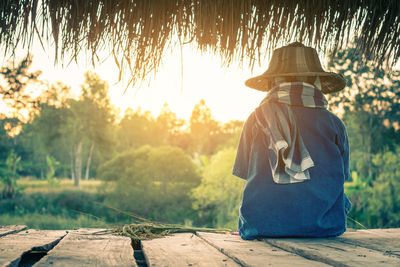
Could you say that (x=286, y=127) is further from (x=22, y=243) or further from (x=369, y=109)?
(x=369, y=109)

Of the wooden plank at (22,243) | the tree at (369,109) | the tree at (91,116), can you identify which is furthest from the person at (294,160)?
the tree at (91,116)

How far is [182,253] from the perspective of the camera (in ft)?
5.33

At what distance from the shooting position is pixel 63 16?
1995 millimetres

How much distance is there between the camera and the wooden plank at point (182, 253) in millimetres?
1422

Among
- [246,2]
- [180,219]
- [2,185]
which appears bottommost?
[180,219]

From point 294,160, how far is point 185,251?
0.90m

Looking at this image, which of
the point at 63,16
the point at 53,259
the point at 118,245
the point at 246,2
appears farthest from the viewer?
the point at 246,2

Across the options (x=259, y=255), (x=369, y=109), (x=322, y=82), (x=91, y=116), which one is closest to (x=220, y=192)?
(x=369, y=109)

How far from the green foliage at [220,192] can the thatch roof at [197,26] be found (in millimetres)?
18114

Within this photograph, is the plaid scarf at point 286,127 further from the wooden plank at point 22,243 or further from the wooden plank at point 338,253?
the wooden plank at point 22,243

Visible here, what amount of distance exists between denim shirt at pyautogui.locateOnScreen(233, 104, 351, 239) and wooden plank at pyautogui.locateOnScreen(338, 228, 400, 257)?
0.12m

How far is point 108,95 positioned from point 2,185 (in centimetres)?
1051

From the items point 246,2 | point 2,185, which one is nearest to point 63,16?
point 246,2

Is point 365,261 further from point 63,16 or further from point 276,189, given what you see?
point 63,16
